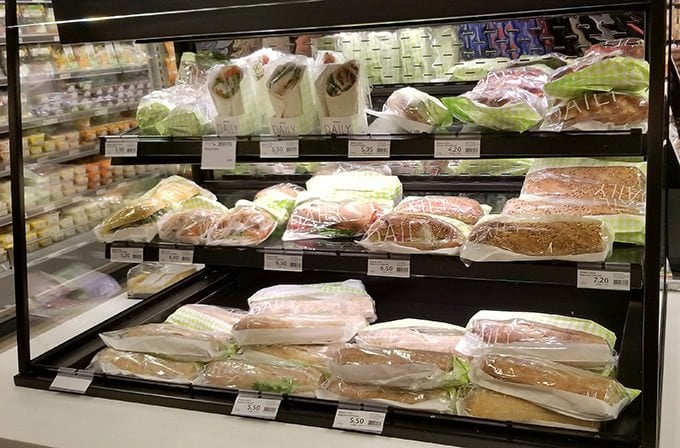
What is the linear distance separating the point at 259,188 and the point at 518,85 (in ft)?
3.84

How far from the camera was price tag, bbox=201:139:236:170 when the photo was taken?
6.54 ft

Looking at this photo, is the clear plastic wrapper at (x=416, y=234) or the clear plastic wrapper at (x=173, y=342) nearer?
the clear plastic wrapper at (x=416, y=234)

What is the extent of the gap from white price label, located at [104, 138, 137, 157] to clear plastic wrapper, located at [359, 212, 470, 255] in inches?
28.4

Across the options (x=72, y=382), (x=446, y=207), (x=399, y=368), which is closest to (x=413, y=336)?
(x=399, y=368)

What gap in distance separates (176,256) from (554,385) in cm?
110

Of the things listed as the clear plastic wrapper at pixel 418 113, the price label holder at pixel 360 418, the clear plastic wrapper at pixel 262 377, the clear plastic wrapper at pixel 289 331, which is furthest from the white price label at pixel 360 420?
the clear plastic wrapper at pixel 418 113

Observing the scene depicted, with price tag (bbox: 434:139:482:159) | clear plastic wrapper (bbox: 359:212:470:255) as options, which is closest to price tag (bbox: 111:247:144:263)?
clear plastic wrapper (bbox: 359:212:470:255)

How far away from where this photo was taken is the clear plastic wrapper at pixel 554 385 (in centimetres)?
167

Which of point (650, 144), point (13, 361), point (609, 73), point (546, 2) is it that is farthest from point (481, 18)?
point (13, 361)

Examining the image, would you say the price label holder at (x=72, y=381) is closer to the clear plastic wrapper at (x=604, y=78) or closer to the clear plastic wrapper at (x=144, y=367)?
the clear plastic wrapper at (x=144, y=367)

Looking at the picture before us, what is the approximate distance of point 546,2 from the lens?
1583 millimetres

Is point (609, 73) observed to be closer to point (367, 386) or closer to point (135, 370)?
point (367, 386)

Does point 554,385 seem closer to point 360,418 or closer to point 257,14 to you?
point 360,418

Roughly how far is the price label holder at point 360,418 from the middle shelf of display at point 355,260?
0.34 metres
